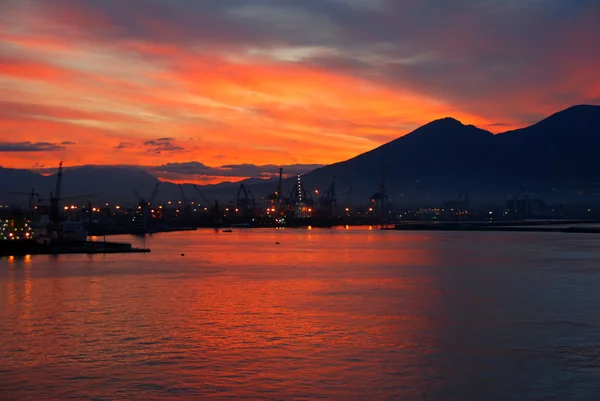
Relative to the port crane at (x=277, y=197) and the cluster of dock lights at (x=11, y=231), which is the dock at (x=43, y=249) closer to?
the cluster of dock lights at (x=11, y=231)

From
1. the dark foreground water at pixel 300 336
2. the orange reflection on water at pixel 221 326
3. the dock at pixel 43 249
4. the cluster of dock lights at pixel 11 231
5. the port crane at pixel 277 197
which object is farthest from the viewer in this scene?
the port crane at pixel 277 197

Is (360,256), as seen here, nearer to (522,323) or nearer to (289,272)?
(289,272)

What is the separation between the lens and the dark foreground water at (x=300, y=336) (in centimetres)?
1484

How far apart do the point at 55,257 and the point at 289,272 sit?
23.9 metres

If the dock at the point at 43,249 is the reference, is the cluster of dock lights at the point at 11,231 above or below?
above

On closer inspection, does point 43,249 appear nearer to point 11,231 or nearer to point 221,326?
point 11,231

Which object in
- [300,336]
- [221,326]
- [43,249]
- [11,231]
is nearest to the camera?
[300,336]

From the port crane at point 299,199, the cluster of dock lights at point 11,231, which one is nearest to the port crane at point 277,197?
the port crane at point 299,199

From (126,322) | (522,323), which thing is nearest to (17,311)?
(126,322)

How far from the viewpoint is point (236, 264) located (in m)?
50.5

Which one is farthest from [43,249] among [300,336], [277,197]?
[277,197]

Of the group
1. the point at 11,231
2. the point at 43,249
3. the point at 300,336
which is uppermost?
the point at 11,231

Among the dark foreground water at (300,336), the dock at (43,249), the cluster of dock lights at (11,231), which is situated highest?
the cluster of dock lights at (11,231)

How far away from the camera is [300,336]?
20.4m
